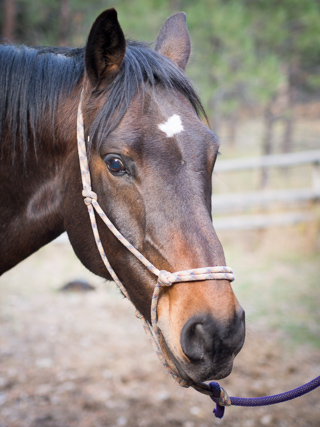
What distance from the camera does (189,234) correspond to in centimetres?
138

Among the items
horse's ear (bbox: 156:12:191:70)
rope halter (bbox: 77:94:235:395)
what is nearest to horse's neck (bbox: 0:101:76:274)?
rope halter (bbox: 77:94:235:395)

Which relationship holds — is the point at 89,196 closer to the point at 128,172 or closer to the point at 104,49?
the point at 128,172

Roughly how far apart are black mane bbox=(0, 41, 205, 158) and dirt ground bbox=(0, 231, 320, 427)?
1.92 meters

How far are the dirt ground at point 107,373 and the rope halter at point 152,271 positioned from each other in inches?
74.9

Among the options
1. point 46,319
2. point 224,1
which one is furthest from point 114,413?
point 224,1

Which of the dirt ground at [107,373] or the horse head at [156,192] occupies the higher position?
the horse head at [156,192]

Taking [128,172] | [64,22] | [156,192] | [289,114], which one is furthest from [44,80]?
[289,114]

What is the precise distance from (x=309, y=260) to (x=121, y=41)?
21.0ft

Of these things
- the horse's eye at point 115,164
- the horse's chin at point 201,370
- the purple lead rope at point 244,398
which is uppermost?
the horse's eye at point 115,164

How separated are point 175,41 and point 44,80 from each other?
84 cm

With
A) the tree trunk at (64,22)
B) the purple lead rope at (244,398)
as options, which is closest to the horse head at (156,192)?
the purple lead rope at (244,398)

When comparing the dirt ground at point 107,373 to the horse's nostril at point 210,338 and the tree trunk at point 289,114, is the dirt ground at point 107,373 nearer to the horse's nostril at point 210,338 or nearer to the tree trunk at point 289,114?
the horse's nostril at point 210,338

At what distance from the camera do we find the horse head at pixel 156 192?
128cm

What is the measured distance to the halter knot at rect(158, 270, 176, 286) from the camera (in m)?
1.36
